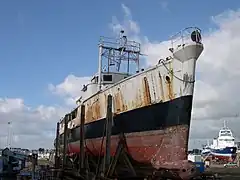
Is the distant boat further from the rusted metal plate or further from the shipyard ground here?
the rusted metal plate

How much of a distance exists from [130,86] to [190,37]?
4271 millimetres

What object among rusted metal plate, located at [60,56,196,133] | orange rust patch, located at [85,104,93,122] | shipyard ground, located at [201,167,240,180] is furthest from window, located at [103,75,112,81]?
A: shipyard ground, located at [201,167,240,180]

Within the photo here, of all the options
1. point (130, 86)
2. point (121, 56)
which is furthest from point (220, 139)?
point (130, 86)

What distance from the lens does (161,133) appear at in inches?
603

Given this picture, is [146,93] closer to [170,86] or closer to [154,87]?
[154,87]

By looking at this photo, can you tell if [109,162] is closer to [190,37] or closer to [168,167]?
[168,167]

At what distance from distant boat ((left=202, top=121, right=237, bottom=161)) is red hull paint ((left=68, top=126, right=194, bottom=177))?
2514 inches

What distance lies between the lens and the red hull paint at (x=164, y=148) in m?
14.2

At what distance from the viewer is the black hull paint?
587 inches

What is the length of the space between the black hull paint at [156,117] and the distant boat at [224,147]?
62.6m

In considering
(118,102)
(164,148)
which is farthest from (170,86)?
(118,102)

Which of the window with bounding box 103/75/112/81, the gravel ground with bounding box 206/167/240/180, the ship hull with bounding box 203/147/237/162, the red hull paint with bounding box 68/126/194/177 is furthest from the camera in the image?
the ship hull with bounding box 203/147/237/162

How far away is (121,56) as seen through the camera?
86.2 feet

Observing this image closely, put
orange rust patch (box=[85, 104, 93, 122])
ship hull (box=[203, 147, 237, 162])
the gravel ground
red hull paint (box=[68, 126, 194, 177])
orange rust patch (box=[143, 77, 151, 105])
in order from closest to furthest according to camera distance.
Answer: red hull paint (box=[68, 126, 194, 177]) < orange rust patch (box=[143, 77, 151, 105]) < orange rust patch (box=[85, 104, 93, 122]) < the gravel ground < ship hull (box=[203, 147, 237, 162])
